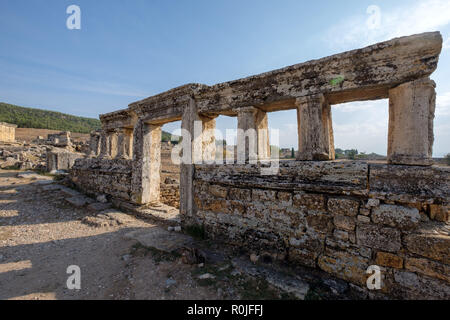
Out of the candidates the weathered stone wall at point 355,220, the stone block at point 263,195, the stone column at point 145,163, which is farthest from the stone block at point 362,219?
the stone column at point 145,163

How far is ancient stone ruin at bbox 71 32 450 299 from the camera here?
215 cm

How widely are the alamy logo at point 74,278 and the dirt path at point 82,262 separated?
5cm

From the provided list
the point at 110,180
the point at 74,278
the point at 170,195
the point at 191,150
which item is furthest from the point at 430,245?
the point at 110,180

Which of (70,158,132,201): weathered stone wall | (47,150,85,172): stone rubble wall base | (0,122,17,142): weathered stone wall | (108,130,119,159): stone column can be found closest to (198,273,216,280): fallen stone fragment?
(70,158,132,201): weathered stone wall

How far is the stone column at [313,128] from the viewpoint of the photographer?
2.86 metres

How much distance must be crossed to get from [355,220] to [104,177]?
7.27 metres

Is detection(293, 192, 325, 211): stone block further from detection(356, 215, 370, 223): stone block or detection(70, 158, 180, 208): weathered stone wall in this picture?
detection(70, 158, 180, 208): weathered stone wall

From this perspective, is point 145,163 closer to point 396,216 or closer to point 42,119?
point 396,216

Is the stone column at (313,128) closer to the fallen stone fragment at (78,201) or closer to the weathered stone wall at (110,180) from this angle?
the weathered stone wall at (110,180)

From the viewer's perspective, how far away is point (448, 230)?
→ 207 cm

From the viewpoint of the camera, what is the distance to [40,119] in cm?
4434
